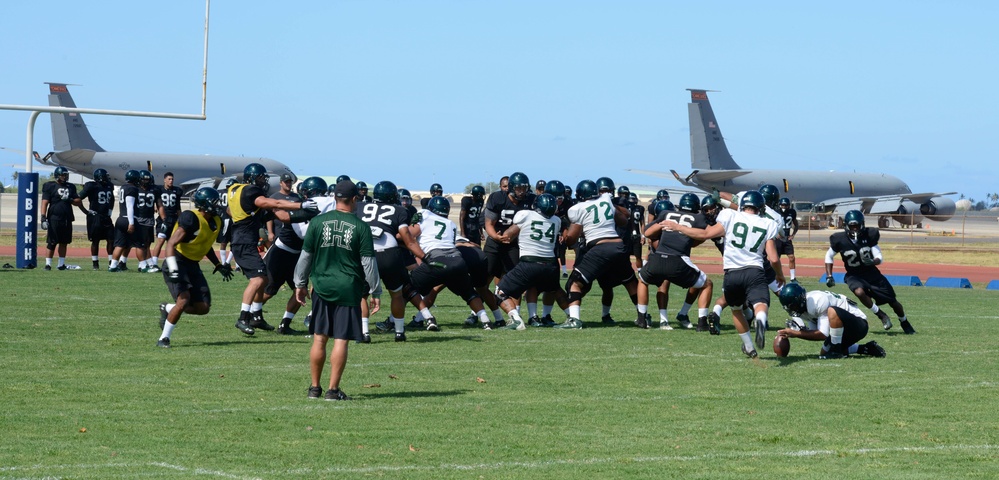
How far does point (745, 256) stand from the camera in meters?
11.9

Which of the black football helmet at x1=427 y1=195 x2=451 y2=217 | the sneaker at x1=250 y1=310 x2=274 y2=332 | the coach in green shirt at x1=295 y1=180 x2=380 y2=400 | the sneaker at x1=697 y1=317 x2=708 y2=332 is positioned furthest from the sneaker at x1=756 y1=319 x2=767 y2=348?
the sneaker at x1=250 y1=310 x2=274 y2=332

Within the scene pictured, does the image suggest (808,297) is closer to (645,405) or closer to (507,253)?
(645,405)

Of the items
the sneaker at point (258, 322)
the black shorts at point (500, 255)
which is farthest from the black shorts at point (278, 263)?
the black shorts at point (500, 255)

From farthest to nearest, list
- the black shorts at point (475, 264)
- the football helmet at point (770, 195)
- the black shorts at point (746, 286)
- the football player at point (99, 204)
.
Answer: the football player at point (99, 204)
the black shorts at point (475, 264)
the football helmet at point (770, 195)
the black shorts at point (746, 286)

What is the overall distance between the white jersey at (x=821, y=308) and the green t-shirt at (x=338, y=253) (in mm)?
4522

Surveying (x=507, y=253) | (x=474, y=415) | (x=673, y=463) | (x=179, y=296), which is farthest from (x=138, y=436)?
(x=507, y=253)

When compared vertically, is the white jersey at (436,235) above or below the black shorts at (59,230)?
above

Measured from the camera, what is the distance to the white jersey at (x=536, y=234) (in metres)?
14.7

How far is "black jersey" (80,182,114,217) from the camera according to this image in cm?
2331

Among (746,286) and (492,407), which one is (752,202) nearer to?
(746,286)

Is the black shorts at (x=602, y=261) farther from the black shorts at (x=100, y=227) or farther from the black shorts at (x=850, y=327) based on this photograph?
the black shorts at (x=100, y=227)

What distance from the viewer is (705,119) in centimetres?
7706

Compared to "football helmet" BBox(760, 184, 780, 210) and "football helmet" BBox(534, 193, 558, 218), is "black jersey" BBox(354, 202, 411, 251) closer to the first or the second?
"football helmet" BBox(534, 193, 558, 218)

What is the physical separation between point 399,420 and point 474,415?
1.78ft
